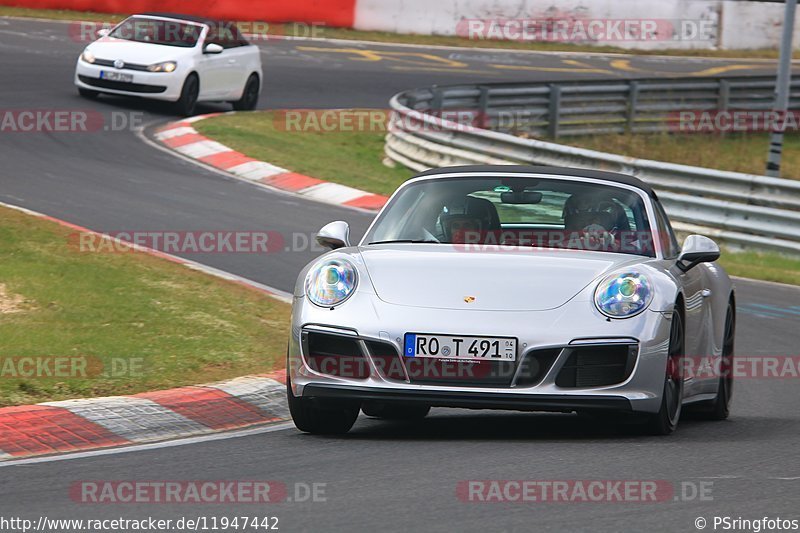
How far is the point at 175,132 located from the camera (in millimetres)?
20422

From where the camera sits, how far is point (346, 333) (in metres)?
6.70

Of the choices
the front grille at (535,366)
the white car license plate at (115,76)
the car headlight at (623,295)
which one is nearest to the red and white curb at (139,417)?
the front grille at (535,366)

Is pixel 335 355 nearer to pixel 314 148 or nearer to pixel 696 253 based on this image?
pixel 696 253

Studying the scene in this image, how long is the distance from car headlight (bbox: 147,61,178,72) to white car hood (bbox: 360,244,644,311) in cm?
1486

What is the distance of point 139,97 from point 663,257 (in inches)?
598

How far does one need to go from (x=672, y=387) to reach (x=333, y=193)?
11066 mm

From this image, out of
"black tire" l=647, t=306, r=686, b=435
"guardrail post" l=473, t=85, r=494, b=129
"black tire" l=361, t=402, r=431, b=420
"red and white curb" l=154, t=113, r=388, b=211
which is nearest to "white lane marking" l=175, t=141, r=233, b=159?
"red and white curb" l=154, t=113, r=388, b=211

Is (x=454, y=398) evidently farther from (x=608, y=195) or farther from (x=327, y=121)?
(x=327, y=121)

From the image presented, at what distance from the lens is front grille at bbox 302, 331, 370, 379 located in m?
6.70

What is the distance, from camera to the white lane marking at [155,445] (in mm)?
6234

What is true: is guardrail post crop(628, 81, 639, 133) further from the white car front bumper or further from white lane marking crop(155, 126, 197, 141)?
white lane marking crop(155, 126, 197, 141)

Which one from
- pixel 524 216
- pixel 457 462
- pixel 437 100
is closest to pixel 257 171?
pixel 437 100

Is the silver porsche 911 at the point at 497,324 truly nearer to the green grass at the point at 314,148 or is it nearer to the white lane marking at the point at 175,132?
the green grass at the point at 314,148

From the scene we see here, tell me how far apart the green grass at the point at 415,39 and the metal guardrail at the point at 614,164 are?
11590mm
